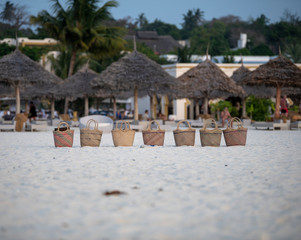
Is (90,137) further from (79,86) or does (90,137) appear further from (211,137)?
(79,86)

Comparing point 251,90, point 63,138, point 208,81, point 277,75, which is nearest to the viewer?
point 63,138

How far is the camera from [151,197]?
4.91 metres

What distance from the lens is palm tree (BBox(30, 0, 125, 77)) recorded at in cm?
2833

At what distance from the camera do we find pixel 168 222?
13.1 feet

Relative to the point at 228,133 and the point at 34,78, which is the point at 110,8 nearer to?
the point at 34,78

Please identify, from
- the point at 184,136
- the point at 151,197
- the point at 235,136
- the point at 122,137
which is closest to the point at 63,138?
the point at 122,137

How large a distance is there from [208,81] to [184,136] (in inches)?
452

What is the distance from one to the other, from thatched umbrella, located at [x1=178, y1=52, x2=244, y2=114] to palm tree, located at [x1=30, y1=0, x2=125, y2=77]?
28.2 feet

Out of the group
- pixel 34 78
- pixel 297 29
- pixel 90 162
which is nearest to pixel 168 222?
pixel 90 162

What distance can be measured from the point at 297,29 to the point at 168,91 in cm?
4220

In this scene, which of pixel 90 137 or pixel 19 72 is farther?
pixel 19 72

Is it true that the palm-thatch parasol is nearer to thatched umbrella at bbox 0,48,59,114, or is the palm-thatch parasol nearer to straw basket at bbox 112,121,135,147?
thatched umbrella at bbox 0,48,59,114

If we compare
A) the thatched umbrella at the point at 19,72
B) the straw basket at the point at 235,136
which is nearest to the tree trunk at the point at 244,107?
the thatched umbrella at the point at 19,72

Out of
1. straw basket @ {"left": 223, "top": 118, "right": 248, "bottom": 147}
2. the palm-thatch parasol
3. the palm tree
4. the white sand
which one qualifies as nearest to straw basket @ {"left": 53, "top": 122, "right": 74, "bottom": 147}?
the white sand
